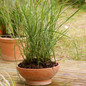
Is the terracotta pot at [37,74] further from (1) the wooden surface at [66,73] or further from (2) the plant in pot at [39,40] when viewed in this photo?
(1) the wooden surface at [66,73]

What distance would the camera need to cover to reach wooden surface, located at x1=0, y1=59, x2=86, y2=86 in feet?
7.28

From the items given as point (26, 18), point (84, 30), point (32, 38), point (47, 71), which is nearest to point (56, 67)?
point (47, 71)

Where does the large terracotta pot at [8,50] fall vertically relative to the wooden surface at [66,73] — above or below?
above

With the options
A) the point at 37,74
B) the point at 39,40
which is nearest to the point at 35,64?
the point at 37,74

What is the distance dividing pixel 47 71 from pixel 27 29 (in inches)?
16.4

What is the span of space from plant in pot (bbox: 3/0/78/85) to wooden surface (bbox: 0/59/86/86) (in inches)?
6.8

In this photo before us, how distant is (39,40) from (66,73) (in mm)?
772

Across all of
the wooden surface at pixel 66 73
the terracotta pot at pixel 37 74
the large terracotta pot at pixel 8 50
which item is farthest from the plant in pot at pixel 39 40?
the large terracotta pot at pixel 8 50

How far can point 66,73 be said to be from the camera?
259cm

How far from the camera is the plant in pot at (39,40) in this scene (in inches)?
77.2

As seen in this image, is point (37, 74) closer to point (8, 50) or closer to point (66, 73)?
point (66, 73)

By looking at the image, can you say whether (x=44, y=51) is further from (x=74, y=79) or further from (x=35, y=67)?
(x=74, y=79)

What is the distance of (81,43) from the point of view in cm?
468

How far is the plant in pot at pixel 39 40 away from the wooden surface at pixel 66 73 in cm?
17
